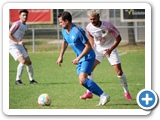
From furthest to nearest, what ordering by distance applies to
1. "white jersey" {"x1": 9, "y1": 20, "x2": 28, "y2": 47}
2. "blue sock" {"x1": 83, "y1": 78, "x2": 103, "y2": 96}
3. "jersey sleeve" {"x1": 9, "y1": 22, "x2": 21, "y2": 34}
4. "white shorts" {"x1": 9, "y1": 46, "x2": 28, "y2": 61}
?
"white shorts" {"x1": 9, "y1": 46, "x2": 28, "y2": 61} → "white jersey" {"x1": 9, "y1": 20, "x2": 28, "y2": 47} → "jersey sleeve" {"x1": 9, "y1": 22, "x2": 21, "y2": 34} → "blue sock" {"x1": 83, "y1": 78, "x2": 103, "y2": 96}

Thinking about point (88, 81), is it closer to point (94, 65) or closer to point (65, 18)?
point (94, 65)

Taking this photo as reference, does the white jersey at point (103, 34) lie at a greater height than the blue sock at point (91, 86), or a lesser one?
greater

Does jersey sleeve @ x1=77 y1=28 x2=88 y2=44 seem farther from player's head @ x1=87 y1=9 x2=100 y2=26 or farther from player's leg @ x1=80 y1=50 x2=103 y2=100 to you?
player's leg @ x1=80 y1=50 x2=103 y2=100

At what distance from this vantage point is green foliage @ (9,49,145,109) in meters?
9.77

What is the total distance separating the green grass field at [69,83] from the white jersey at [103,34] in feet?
2.93

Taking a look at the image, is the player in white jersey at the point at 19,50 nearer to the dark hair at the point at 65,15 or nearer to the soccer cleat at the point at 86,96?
the soccer cleat at the point at 86,96

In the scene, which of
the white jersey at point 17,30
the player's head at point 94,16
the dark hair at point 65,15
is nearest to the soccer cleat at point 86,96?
the player's head at point 94,16

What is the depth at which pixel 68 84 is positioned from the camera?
12000 millimetres

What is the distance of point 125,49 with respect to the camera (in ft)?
56.5

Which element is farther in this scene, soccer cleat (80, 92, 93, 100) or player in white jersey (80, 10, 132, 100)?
soccer cleat (80, 92, 93, 100)

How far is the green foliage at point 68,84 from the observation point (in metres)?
9.77

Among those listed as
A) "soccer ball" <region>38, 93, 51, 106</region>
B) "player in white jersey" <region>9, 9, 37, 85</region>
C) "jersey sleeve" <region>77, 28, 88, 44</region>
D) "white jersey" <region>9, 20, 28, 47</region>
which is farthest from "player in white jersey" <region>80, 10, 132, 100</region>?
"white jersey" <region>9, 20, 28, 47</region>

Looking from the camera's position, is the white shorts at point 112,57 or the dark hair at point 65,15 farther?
the white shorts at point 112,57
